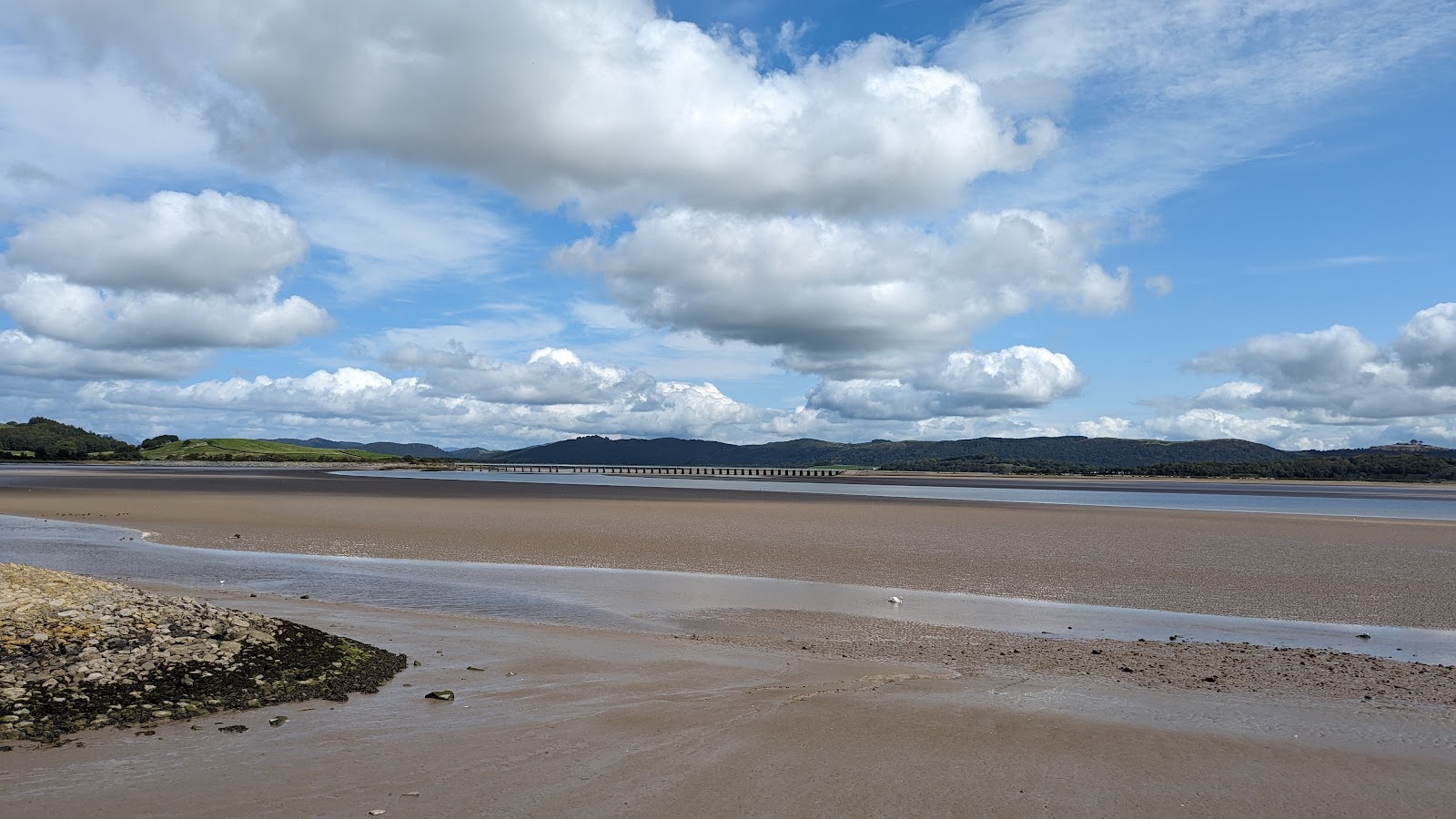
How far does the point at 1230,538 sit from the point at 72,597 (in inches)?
1255

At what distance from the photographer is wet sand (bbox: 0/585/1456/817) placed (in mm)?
6512

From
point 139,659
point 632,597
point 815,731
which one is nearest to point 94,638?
point 139,659

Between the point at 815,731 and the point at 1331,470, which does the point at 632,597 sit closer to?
the point at 815,731

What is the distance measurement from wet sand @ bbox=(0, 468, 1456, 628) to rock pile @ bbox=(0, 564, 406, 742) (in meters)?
12.1

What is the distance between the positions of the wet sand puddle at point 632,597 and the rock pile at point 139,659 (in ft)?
14.4

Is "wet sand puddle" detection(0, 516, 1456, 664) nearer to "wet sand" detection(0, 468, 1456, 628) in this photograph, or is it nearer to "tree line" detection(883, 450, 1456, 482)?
"wet sand" detection(0, 468, 1456, 628)

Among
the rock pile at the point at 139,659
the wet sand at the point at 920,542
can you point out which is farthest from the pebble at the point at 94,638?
the wet sand at the point at 920,542

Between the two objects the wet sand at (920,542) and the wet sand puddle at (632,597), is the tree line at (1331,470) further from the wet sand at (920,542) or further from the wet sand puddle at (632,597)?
the wet sand puddle at (632,597)

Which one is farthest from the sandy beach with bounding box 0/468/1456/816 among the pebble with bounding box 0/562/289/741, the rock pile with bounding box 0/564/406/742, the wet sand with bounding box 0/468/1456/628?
the pebble with bounding box 0/562/289/741

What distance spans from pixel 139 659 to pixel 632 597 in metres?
9.09

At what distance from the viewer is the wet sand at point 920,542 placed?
19.3 metres

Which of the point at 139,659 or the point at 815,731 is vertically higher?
the point at 139,659

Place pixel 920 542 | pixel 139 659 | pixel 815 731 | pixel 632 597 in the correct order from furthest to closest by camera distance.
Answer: pixel 920 542 → pixel 632 597 → pixel 139 659 → pixel 815 731

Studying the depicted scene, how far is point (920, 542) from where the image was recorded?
94.6ft
